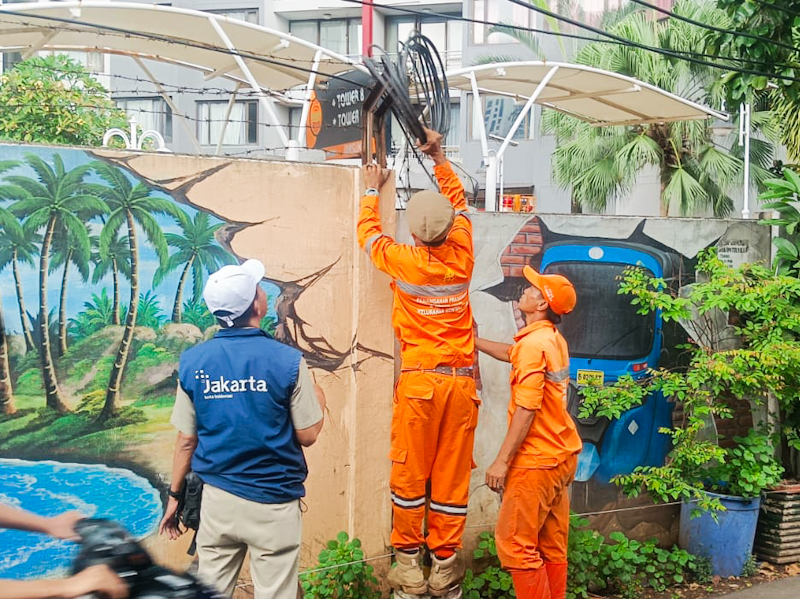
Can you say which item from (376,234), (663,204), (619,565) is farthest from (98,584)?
(663,204)

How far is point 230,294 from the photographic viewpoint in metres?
3.78

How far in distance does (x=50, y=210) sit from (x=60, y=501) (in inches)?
58.1

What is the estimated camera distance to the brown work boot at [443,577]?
17.0ft

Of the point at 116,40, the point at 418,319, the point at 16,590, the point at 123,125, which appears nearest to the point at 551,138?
the point at 123,125

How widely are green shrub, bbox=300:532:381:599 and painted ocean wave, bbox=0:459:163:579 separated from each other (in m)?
0.96

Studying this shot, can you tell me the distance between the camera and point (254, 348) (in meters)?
3.76

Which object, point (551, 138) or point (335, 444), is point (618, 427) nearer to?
point (335, 444)

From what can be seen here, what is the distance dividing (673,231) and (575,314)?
1.03 m

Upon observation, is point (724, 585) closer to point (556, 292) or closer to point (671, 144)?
point (556, 292)

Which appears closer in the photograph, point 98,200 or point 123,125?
point 98,200

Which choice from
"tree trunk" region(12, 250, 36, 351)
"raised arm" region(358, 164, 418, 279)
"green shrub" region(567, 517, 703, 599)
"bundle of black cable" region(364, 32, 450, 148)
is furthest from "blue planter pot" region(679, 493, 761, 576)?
"tree trunk" region(12, 250, 36, 351)

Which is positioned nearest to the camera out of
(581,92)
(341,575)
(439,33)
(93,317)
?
(93,317)

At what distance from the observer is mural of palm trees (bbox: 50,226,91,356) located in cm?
459

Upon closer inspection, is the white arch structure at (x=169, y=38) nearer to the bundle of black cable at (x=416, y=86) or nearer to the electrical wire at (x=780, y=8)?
the bundle of black cable at (x=416, y=86)
